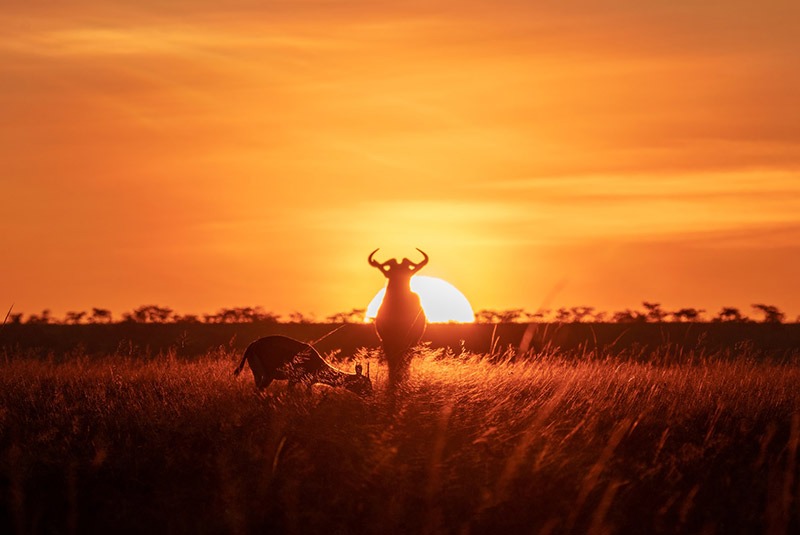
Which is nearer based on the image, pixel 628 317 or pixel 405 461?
pixel 405 461

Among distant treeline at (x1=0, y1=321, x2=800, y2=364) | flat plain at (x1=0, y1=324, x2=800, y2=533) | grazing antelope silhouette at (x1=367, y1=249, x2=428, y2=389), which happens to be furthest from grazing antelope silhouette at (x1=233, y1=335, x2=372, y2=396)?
distant treeline at (x1=0, y1=321, x2=800, y2=364)

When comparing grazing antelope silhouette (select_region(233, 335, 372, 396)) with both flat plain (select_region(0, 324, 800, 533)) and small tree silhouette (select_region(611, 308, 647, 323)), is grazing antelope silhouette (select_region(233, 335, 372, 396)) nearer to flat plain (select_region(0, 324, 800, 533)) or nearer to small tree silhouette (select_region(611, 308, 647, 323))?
flat plain (select_region(0, 324, 800, 533))

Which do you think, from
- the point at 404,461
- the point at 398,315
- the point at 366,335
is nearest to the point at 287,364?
the point at 398,315

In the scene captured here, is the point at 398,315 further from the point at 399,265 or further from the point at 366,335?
the point at 366,335

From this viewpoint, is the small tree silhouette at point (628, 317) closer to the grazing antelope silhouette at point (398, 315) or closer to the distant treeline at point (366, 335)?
the distant treeline at point (366, 335)

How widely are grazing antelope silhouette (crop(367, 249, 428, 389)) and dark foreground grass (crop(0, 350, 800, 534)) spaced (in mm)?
1515

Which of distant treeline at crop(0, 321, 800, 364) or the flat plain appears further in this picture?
distant treeline at crop(0, 321, 800, 364)

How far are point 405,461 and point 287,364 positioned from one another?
4903 millimetres

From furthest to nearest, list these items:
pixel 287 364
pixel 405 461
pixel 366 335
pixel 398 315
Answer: pixel 366 335 < pixel 398 315 < pixel 287 364 < pixel 405 461

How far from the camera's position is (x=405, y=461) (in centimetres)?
1145

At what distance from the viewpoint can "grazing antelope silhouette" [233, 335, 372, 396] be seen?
1571 centimetres

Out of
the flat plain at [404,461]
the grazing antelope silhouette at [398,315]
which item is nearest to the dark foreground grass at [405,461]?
the flat plain at [404,461]

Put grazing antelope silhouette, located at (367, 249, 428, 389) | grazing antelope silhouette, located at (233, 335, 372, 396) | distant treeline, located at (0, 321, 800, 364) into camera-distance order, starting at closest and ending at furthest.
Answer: grazing antelope silhouette, located at (233, 335, 372, 396), grazing antelope silhouette, located at (367, 249, 428, 389), distant treeline, located at (0, 321, 800, 364)

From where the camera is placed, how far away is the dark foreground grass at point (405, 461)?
10492 mm
